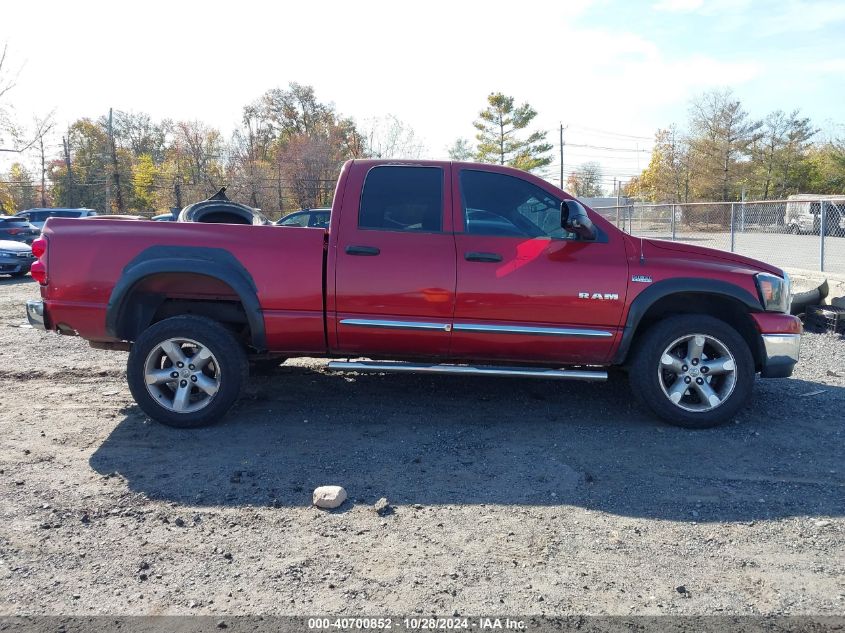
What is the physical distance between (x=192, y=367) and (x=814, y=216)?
13.8 meters

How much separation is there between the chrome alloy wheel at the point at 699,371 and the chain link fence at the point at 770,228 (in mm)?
6860

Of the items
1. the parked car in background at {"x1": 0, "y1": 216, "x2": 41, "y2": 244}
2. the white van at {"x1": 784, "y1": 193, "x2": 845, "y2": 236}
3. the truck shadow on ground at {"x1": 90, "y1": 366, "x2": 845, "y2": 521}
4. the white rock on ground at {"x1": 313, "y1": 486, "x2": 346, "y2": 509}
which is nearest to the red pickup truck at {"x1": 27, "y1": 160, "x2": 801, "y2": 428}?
the truck shadow on ground at {"x1": 90, "y1": 366, "x2": 845, "y2": 521}

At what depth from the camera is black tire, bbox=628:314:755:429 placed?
470cm

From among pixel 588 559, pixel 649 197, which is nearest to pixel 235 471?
pixel 588 559

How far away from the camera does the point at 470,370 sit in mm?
4684

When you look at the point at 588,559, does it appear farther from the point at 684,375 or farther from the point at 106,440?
the point at 106,440

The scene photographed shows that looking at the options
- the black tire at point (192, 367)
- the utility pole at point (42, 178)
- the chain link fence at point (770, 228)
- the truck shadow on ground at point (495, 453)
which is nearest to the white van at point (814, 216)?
the chain link fence at point (770, 228)

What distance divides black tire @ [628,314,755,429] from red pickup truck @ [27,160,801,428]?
0.01m

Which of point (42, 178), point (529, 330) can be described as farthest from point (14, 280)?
point (42, 178)

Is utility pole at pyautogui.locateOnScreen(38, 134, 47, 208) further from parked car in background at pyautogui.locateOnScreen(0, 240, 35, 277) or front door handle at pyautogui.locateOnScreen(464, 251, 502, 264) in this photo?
front door handle at pyautogui.locateOnScreen(464, 251, 502, 264)

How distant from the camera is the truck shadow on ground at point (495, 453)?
371cm

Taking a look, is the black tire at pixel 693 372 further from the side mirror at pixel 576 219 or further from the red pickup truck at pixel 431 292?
the side mirror at pixel 576 219

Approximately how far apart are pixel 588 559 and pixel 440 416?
2.14m

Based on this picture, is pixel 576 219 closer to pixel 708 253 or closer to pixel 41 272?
pixel 708 253
